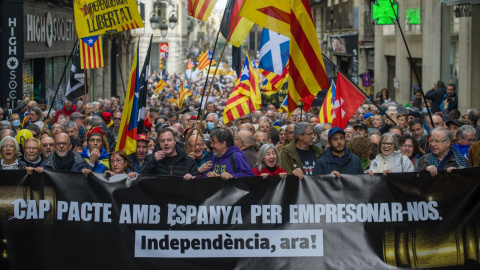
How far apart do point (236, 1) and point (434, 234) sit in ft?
17.0

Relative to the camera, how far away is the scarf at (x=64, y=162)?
27.9ft

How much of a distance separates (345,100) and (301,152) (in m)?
2.81

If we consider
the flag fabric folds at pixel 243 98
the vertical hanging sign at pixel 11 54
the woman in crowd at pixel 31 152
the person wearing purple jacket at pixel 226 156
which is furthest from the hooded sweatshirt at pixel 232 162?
the vertical hanging sign at pixel 11 54

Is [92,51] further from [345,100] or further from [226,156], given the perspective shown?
[226,156]

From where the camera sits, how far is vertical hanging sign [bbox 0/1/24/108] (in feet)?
64.4

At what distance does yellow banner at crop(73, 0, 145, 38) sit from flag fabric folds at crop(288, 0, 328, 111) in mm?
2777

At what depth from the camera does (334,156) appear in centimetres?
796

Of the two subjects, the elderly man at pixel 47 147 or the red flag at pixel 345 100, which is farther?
the red flag at pixel 345 100

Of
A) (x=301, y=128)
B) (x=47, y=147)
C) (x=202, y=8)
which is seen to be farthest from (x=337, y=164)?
(x=202, y=8)

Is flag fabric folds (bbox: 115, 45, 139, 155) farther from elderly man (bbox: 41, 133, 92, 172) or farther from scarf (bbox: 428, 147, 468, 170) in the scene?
scarf (bbox: 428, 147, 468, 170)

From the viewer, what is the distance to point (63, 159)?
28.2 feet

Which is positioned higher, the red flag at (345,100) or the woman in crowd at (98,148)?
the red flag at (345,100)

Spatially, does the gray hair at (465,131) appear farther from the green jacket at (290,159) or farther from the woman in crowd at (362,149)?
the green jacket at (290,159)

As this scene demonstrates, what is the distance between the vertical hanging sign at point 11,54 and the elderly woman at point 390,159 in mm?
13245
